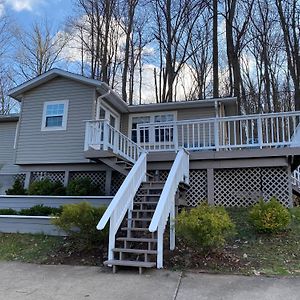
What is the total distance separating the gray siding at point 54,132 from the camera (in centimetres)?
1215

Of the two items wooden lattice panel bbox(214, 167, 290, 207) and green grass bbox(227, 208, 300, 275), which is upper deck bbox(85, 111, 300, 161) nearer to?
wooden lattice panel bbox(214, 167, 290, 207)

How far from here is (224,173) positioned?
969 cm

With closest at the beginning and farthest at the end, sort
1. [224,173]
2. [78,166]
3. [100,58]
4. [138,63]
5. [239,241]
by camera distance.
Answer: [239,241] < [224,173] < [78,166] < [100,58] < [138,63]

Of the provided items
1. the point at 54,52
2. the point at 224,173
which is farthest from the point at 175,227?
the point at 54,52

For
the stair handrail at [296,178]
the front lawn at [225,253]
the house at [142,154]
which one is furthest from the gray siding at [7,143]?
the stair handrail at [296,178]

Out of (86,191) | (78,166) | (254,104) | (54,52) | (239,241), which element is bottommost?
(239,241)

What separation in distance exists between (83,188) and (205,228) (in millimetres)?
5816

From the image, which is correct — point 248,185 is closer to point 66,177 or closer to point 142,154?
point 142,154

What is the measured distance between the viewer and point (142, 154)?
8.88 metres

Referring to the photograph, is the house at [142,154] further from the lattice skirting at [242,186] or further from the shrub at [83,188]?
the shrub at [83,188]

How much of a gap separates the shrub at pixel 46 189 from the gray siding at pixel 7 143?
5.46 m

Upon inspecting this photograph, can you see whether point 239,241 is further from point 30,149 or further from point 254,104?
point 254,104

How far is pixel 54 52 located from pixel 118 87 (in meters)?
6.56

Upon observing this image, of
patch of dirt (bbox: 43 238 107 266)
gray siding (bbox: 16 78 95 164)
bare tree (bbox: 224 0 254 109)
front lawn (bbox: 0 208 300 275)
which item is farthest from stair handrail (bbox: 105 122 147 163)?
bare tree (bbox: 224 0 254 109)
